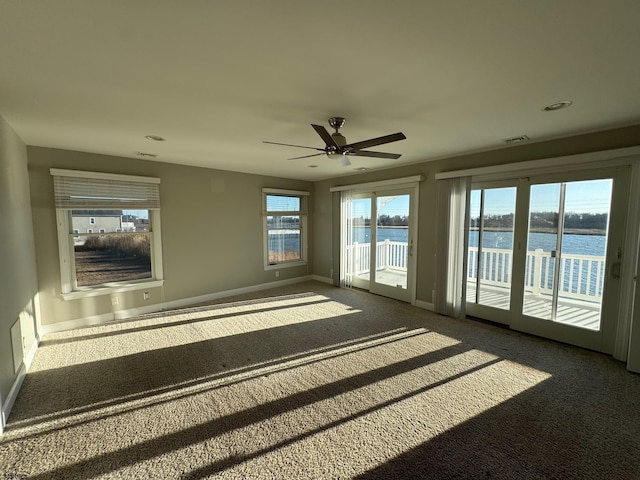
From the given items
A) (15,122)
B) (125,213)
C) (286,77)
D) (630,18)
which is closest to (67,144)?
(15,122)

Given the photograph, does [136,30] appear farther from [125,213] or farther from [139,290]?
[139,290]

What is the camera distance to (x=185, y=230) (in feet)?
15.5

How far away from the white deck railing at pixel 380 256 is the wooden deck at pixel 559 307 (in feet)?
4.51

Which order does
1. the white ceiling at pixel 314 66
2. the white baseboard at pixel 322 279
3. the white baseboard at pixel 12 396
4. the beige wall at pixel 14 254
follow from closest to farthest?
the white ceiling at pixel 314 66 < the white baseboard at pixel 12 396 < the beige wall at pixel 14 254 < the white baseboard at pixel 322 279

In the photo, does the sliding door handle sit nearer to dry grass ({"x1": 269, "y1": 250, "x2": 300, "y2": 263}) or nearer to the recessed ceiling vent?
the recessed ceiling vent

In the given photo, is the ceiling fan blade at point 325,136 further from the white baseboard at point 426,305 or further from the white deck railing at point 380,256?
the white baseboard at point 426,305

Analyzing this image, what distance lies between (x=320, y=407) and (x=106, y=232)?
152 inches

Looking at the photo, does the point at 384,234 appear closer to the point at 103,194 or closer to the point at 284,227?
the point at 284,227

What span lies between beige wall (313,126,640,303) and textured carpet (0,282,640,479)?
1327 mm

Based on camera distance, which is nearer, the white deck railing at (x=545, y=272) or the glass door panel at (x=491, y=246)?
the white deck railing at (x=545, y=272)

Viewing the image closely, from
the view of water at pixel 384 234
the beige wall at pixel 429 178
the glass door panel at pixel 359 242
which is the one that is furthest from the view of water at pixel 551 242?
the glass door panel at pixel 359 242

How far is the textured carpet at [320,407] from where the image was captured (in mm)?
1692

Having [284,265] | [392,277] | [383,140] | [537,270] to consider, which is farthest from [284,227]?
[537,270]

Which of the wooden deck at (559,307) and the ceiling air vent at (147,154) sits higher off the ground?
the ceiling air vent at (147,154)
